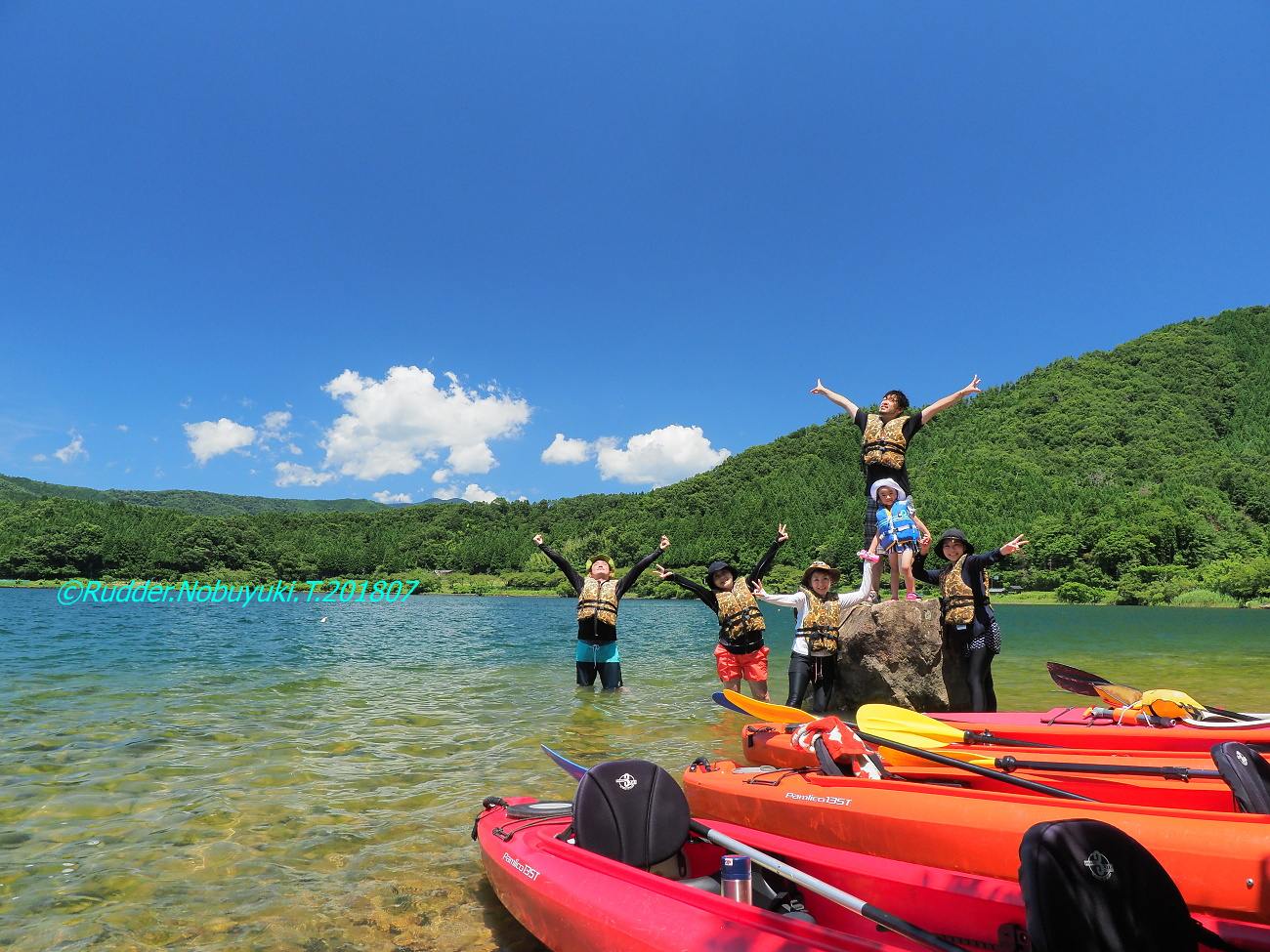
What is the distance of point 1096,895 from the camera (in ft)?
6.91

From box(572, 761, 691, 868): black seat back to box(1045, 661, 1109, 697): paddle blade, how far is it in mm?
6949

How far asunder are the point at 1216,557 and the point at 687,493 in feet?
281

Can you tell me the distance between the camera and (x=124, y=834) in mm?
5523

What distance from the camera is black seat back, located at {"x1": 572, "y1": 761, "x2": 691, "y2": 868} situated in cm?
372

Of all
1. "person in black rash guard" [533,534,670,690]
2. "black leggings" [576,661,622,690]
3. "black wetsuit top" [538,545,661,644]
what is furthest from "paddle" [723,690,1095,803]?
"black leggings" [576,661,622,690]

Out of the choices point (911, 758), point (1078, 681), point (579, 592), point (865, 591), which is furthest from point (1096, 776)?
point (579, 592)

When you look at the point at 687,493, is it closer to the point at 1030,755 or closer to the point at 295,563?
the point at 295,563

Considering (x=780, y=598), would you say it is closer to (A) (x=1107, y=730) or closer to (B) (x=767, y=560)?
(B) (x=767, y=560)

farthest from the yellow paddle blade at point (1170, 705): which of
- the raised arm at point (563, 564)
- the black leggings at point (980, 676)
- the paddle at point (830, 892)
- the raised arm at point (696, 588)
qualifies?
the raised arm at point (563, 564)

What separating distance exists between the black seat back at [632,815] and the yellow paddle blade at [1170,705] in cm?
541

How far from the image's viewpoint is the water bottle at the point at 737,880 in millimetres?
3334

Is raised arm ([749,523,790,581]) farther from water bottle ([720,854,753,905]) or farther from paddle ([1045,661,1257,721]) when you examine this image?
water bottle ([720,854,753,905])

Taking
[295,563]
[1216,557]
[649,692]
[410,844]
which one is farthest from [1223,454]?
[295,563]

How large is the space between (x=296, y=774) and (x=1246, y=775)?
7.96 meters
